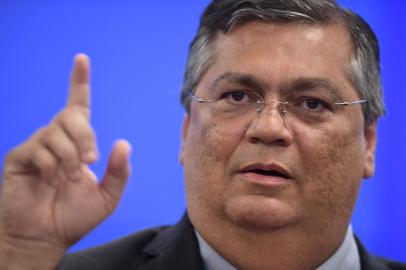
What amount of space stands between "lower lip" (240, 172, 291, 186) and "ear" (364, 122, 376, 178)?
0.50 metres

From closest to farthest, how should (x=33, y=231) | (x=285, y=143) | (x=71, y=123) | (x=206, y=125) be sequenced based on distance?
1. (x=71, y=123)
2. (x=33, y=231)
3. (x=285, y=143)
4. (x=206, y=125)

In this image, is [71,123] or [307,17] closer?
[71,123]

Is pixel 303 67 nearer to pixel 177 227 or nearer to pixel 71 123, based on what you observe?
pixel 177 227

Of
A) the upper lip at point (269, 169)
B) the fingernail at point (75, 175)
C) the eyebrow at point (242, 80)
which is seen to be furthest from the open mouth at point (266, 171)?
the fingernail at point (75, 175)

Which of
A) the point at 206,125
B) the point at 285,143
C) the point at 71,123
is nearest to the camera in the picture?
the point at 71,123

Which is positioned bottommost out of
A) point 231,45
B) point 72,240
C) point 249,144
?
point 72,240

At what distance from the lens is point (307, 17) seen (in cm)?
213

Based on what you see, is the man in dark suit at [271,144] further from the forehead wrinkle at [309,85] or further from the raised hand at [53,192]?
the raised hand at [53,192]

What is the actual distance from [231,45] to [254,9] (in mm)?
146

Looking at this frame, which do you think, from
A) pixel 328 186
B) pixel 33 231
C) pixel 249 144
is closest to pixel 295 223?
pixel 328 186

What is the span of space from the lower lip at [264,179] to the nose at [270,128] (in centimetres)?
11

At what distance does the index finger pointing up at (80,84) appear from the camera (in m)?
1.55

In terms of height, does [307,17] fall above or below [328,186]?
above

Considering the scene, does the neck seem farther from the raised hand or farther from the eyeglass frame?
the raised hand
